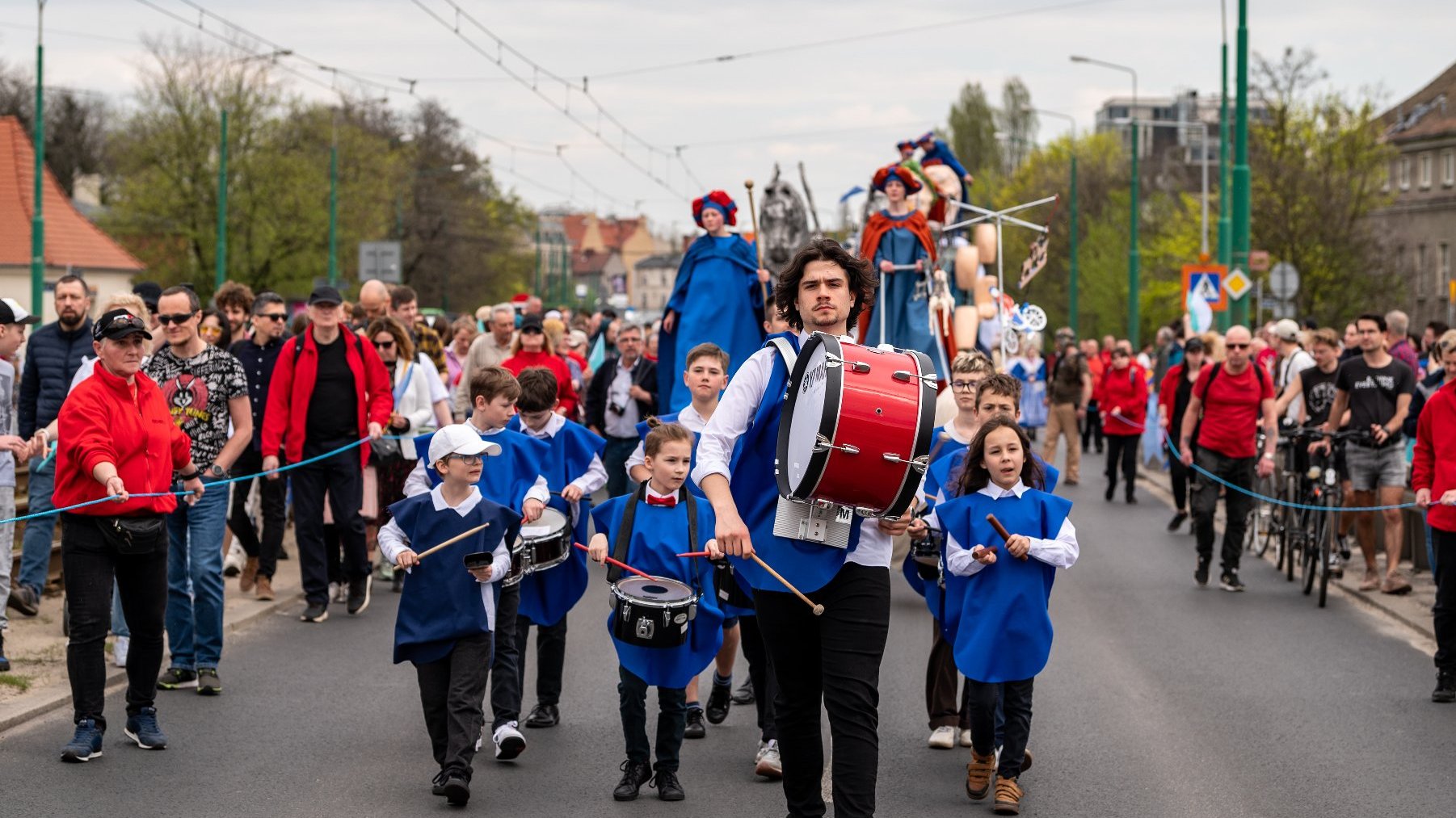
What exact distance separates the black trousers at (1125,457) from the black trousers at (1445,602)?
39.6 feet

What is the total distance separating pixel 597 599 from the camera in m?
13.6

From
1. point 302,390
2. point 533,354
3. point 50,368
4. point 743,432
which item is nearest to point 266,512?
point 302,390

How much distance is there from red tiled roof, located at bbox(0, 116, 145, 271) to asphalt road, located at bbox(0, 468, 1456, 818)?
48967mm

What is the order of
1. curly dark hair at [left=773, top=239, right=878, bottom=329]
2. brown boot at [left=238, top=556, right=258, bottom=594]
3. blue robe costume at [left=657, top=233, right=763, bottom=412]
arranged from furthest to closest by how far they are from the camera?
1. blue robe costume at [left=657, top=233, right=763, bottom=412]
2. brown boot at [left=238, top=556, right=258, bottom=594]
3. curly dark hair at [left=773, top=239, right=878, bottom=329]

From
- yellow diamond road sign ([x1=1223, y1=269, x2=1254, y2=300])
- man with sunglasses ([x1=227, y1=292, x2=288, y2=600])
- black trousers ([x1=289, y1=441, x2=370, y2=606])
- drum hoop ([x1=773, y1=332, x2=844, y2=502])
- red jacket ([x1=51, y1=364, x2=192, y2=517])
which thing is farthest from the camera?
yellow diamond road sign ([x1=1223, y1=269, x2=1254, y2=300])

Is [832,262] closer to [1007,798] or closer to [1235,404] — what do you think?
[1007,798]

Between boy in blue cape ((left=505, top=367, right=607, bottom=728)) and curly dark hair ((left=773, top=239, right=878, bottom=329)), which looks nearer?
curly dark hair ((left=773, top=239, right=878, bottom=329))

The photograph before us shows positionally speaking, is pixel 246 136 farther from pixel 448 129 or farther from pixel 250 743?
pixel 250 743

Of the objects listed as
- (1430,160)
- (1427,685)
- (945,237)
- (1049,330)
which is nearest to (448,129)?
(1049,330)

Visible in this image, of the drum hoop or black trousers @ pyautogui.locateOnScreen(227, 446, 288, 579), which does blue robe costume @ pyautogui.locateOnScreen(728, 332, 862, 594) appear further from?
black trousers @ pyautogui.locateOnScreen(227, 446, 288, 579)

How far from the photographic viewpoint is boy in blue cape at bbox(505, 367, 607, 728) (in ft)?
27.8

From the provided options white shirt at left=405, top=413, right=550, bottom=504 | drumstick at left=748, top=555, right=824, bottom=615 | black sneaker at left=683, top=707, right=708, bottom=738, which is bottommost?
black sneaker at left=683, top=707, right=708, bottom=738

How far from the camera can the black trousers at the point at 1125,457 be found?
72.7ft

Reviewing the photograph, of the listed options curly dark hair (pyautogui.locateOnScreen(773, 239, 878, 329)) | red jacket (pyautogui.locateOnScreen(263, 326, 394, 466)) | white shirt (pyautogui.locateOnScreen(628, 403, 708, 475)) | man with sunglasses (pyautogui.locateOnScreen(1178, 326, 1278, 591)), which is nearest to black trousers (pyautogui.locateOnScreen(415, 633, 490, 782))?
white shirt (pyautogui.locateOnScreen(628, 403, 708, 475))
